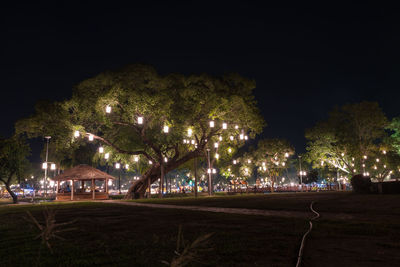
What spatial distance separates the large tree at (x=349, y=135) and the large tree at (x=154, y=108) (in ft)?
71.5

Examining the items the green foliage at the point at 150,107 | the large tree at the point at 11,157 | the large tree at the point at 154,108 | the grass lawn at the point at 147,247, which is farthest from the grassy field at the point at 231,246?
the large tree at the point at 11,157

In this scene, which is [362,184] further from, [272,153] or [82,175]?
[272,153]

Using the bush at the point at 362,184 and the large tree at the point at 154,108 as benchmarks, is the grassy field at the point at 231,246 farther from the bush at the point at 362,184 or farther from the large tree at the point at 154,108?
the large tree at the point at 154,108

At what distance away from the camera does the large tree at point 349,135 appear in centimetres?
4706

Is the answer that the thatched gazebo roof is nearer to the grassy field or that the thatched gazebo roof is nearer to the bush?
the bush

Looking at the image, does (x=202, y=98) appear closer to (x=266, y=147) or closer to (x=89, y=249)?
(x=89, y=249)

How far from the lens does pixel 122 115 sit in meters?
29.7

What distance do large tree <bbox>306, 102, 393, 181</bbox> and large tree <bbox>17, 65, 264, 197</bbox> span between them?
71.5 ft

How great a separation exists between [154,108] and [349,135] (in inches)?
1452

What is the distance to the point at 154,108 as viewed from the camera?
92.1 ft

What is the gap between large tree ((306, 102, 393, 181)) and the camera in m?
47.1

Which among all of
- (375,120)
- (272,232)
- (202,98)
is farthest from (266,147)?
(272,232)

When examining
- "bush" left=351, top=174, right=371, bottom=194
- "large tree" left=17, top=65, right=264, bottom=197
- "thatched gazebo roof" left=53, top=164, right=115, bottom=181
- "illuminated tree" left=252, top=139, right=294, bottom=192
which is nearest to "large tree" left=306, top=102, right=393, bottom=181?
"illuminated tree" left=252, top=139, right=294, bottom=192

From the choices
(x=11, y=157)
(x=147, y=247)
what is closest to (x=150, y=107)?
(x=147, y=247)
